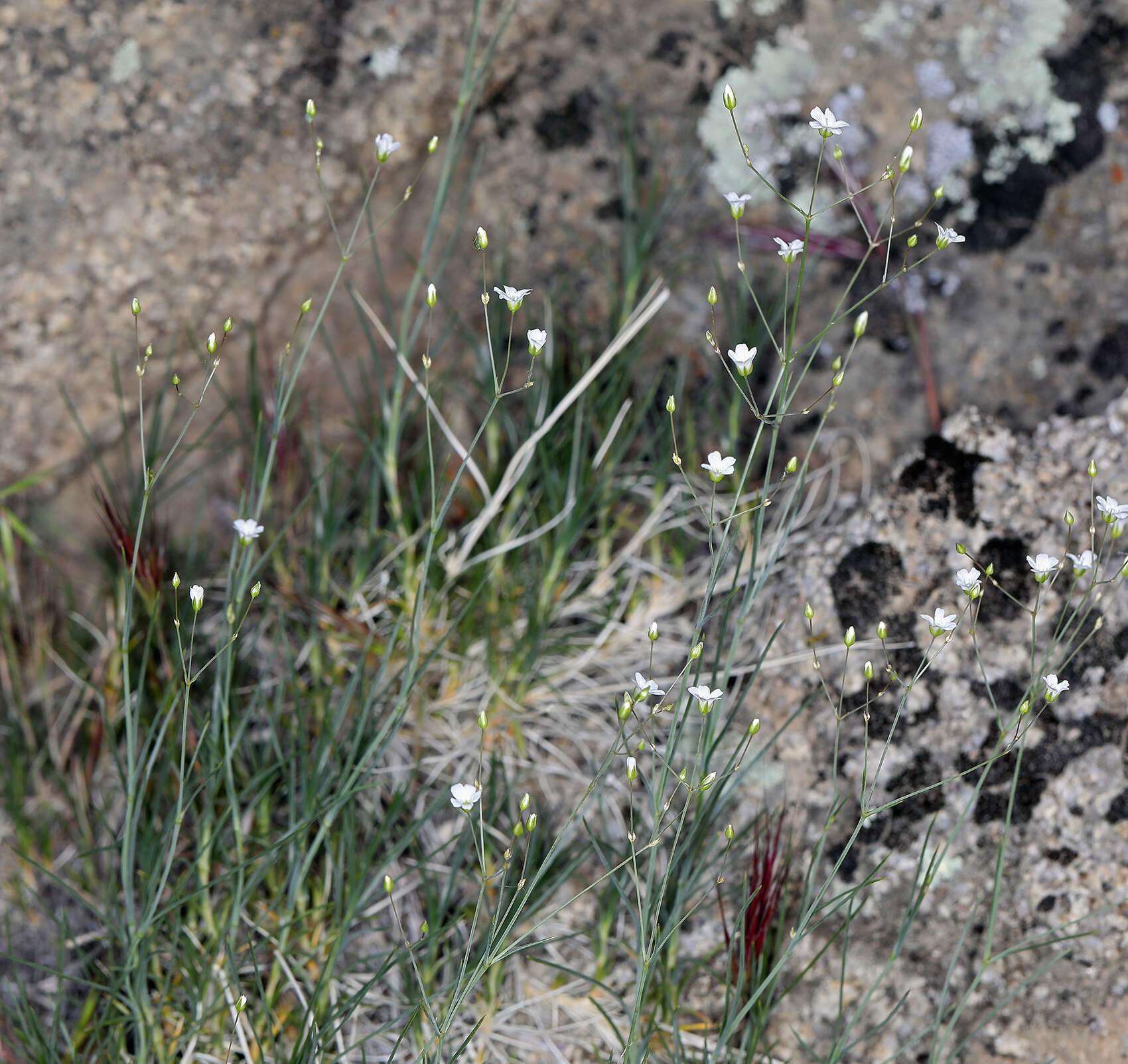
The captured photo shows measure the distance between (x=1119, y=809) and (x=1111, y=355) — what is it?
2.80 ft

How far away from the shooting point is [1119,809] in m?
1.69

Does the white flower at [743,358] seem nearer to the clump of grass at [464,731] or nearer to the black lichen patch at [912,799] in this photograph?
the clump of grass at [464,731]

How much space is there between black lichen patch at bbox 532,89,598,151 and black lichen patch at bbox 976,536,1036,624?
1186 mm

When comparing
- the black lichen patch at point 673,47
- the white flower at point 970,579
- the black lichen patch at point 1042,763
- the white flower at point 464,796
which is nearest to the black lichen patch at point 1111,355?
→ the black lichen patch at point 1042,763

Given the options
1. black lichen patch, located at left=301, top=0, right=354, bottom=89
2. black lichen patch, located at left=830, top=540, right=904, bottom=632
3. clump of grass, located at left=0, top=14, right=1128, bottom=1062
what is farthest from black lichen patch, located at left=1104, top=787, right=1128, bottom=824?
black lichen patch, located at left=301, top=0, right=354, bottom=89

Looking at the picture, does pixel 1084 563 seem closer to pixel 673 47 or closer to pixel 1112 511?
pixel 1112 511

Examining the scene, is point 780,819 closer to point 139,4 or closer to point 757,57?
point 757,57

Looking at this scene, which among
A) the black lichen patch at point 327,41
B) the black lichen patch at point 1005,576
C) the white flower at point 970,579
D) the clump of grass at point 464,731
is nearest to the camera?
the white flower at point 970,579

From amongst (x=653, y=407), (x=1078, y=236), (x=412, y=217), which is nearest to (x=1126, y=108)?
(x=1078, y=236)

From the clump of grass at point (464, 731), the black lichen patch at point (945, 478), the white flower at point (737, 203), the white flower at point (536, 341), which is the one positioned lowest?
the clump of grass at point (464, 731)

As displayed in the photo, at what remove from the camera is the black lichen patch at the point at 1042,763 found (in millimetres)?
1729

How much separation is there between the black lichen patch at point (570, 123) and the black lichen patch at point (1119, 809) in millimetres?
1620

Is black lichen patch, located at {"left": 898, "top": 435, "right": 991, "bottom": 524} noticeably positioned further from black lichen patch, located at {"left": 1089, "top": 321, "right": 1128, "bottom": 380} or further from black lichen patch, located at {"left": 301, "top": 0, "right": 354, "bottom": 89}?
black lichen patch, located at {"left": 301, "top": 0, "right": 354, "bottom": 89}

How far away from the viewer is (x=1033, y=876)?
170 cm
